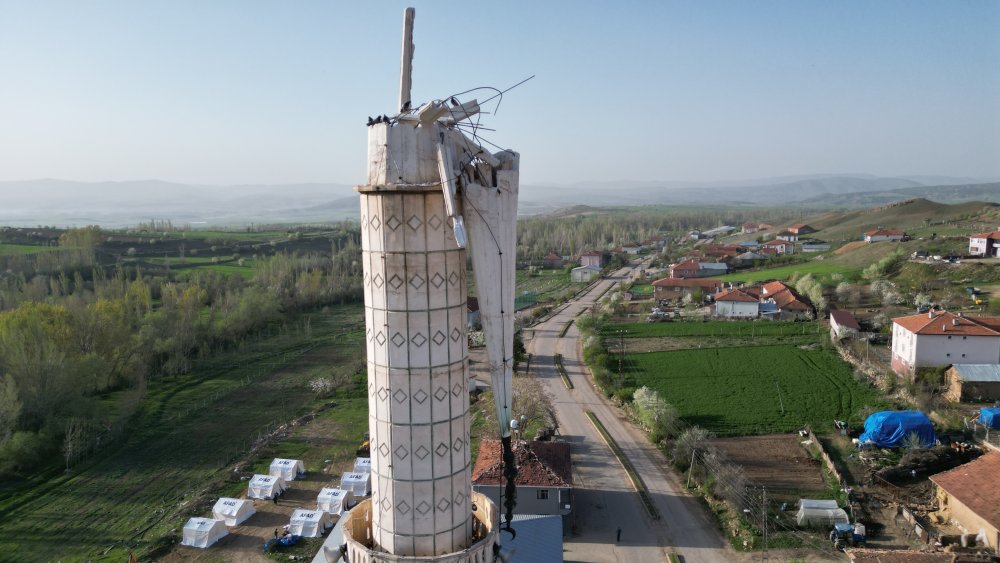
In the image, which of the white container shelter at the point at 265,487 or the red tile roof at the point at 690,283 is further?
the red tile roof at the point at 690,283

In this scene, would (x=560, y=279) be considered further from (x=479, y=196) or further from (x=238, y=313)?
(x=479, y=196)

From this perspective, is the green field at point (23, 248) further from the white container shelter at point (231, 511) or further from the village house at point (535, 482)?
the village house at point (535, 482)

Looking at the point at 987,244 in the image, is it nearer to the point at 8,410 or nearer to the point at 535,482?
the point at 535,482

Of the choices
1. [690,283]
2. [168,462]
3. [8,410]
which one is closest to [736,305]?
[690,283]

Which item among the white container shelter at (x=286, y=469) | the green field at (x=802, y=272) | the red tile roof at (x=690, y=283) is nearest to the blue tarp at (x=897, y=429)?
the white container shelter at (x=286, y=469)

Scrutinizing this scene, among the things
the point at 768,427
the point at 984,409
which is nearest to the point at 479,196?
the point at 768,427

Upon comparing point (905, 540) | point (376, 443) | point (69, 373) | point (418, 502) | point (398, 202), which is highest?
point (398, 202)
